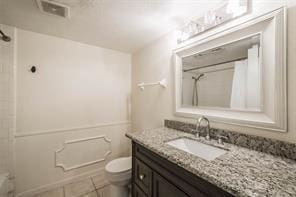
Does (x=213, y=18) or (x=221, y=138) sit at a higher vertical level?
(x=213, y=18)

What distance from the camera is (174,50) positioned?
1.64 metres

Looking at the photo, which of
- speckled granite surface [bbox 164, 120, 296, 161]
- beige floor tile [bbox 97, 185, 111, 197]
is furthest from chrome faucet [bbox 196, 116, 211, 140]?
beige floor tile [bbox 97, 185, 111, 197]

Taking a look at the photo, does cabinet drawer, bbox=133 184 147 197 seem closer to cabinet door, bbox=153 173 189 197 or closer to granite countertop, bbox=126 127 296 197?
cabinet door, bbox=153 173 189 197

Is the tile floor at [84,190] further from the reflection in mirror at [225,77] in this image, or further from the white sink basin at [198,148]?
the reflection in mirror at [225,77]

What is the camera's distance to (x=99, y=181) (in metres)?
2.06

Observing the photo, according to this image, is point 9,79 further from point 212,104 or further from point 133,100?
point 212,104

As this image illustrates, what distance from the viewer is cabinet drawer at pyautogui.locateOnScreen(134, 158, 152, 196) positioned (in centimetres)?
110

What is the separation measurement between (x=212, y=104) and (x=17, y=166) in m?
2.32

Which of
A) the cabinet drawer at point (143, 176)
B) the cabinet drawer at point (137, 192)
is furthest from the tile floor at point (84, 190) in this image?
the cabinet drawer at point (143, 176)

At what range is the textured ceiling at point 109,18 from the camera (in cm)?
125

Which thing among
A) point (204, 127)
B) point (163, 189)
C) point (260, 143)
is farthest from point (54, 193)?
point (260, 143)

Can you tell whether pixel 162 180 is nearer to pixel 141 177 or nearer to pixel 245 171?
pixel 141 177

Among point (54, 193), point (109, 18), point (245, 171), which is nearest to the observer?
point (245, 171)

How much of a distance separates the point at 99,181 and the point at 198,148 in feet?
5.35
